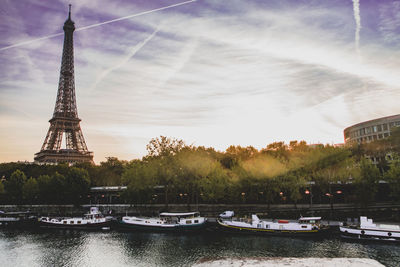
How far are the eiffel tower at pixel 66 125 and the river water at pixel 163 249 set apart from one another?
98420 mm

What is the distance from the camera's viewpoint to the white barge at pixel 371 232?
42631mm

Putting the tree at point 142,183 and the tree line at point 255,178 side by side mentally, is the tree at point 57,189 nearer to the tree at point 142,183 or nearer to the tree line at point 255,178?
the tree line at point 255,178

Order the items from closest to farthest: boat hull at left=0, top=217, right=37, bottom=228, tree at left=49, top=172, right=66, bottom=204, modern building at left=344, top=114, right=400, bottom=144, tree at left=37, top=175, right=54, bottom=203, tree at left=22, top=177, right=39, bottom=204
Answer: boat hull at left=0, top=217, right=37, bottom=228 → tree at left=49, top=172, right=66, bottom=204 → tree at left=37, top=175, right=54, bottom=203 → tree at left=22, top=177, right=39, bottom=204 → modern building at left=344, top=114, right=400, bottom=144

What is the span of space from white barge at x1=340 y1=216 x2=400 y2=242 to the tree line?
13984 mm

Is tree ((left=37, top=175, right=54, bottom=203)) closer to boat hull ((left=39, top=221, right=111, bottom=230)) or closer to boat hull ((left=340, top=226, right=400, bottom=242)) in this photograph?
boat hull ((left=39, top=221, right=111, bottom=230))

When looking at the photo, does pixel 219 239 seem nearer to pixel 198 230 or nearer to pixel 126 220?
pixel 198 230

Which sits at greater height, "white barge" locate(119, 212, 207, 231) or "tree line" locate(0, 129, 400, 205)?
"tree line" locate(0, 129, 400, 205)

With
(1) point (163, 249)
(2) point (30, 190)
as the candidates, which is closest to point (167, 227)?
(1) point (163, 249)

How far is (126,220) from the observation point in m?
62.2

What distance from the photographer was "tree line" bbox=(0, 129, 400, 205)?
63.6 meters

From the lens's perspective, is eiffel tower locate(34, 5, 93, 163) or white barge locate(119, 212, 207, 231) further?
eiffel tower locate(34, 5, 93, 163)

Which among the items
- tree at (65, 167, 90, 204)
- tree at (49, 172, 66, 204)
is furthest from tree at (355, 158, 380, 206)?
tree at (49, 172, 66, 204)

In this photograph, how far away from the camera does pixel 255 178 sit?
218 ft

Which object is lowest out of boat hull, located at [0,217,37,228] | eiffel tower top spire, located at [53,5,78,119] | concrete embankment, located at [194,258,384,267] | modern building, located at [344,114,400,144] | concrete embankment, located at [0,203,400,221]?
boat hull, located at [0,217,37,228]
